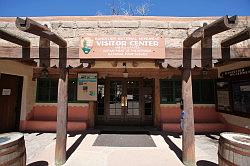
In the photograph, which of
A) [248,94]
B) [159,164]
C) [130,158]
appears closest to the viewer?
[159,164]

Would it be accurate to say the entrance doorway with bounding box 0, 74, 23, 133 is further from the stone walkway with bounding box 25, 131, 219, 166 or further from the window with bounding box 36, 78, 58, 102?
the stone walkway with bounding box 25, 131, 219, 166

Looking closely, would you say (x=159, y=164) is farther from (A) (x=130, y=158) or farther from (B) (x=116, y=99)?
(B) (x=116, y=99)

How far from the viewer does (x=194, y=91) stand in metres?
8.54

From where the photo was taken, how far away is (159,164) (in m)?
4.48

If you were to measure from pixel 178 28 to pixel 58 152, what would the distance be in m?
4.36

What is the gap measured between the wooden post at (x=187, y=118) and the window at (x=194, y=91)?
12.8ft

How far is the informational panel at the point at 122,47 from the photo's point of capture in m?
4.56

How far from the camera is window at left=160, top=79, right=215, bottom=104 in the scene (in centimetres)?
849

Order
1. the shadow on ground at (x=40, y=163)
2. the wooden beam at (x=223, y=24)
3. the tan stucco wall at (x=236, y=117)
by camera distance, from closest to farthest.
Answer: the wooden beam at (x=223, y=24)
the shadow on ground at (x=40, y=163)
the tan stucco wall at (x=236, y=117)

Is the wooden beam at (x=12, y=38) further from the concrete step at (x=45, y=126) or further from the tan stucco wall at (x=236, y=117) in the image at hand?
the tan stucco wall at (x=236, y=117)

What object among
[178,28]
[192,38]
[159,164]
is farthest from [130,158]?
[178,28]

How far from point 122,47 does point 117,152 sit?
2876 millimetres

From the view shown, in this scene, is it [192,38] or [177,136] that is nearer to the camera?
[192,38]

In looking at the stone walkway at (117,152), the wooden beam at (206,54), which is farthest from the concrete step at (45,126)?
the wooden beam at (206,54)
